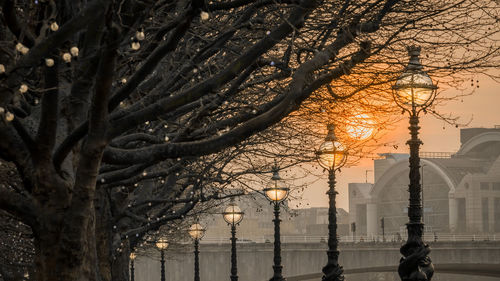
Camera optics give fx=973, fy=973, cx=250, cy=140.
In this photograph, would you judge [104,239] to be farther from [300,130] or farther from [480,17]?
[480,17]

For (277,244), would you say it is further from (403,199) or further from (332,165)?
(403,199)

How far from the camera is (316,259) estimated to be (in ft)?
229

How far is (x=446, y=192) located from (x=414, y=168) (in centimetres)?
11745

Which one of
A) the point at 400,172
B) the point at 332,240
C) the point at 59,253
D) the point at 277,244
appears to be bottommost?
the point at 277,244

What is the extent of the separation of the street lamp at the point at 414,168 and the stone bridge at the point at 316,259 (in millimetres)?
47932

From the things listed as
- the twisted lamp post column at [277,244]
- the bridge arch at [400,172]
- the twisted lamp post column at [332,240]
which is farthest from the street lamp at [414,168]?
the bridge arch at [400,172]

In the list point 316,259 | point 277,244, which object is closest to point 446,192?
point 316,259

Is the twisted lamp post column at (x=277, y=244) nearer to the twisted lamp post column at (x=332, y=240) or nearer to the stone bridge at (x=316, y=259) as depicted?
the twisted lamp post column at (x=332, y=240)

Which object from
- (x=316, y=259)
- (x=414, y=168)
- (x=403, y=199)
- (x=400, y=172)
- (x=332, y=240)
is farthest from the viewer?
(x=400, y=172)

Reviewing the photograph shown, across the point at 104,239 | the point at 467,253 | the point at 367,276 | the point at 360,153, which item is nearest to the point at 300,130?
the point at 360,153

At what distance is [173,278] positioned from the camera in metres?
77.4

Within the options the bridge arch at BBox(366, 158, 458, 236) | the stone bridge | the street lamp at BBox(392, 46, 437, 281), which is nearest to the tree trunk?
the street lamp at BBox(392, 46, 437, 281)

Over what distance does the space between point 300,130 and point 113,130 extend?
980 centimetres

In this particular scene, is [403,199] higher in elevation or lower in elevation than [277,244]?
higher
